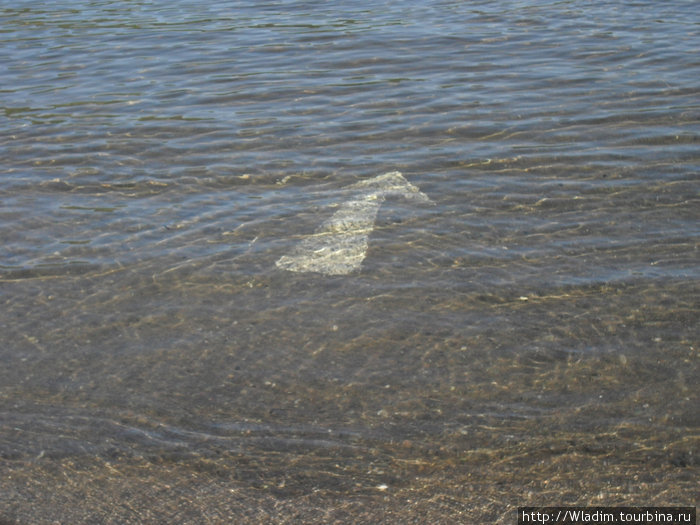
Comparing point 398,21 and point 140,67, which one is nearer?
point 140,67

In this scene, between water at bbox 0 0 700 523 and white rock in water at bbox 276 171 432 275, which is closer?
water at bbox 0 0 700 523

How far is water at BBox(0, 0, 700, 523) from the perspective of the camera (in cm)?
431

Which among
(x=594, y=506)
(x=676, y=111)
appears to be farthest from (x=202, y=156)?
(x=594, y=506)

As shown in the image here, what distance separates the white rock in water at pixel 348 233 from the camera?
6.44m

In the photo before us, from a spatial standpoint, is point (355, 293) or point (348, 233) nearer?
point (355, 293)

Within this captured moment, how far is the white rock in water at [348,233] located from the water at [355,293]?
0.10 metres

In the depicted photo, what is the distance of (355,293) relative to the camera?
6.05 m

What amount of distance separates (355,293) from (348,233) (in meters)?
0.95

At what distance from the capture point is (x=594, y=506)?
4004 millimetres

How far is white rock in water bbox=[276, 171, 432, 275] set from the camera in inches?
254

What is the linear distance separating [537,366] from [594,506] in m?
1.22

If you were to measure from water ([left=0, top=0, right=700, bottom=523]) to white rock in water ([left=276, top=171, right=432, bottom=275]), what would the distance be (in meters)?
0.10

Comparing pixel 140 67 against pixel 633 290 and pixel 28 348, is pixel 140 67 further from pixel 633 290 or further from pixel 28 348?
pixel 633 290

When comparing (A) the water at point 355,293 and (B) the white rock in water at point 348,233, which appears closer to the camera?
(A) the water at point 355,293
